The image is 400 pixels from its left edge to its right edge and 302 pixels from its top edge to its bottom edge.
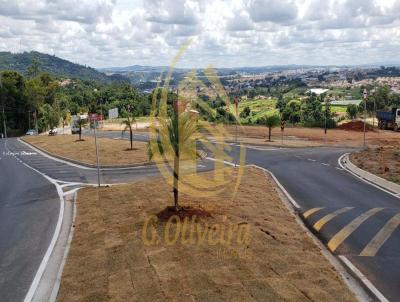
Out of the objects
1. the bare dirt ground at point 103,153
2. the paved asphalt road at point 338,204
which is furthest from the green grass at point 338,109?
the bare dirt ground at point 103,153

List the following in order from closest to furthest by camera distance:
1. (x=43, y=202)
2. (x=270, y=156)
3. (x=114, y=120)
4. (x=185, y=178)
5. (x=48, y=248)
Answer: (x=48, y=248), (x=43, y=202), (x=185, y=178), (x=270, y=156), (x=114, y=120)

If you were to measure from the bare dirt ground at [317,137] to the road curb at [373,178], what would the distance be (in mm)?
19149

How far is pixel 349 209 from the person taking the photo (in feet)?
78.8

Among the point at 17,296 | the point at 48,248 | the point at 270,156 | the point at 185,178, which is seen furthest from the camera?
the point at 270,156

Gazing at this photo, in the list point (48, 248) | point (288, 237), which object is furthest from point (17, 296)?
point (288, 237)

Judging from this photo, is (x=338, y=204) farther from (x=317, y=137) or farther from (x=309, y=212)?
(x=317, y=137)

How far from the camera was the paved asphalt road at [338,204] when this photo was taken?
16.1 metres

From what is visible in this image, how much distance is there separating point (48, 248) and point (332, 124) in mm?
74340

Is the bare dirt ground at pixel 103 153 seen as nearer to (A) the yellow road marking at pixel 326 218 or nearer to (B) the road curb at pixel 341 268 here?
(B) the road curb at pixel 341 268

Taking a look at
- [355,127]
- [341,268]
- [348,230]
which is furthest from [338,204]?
[355,127]

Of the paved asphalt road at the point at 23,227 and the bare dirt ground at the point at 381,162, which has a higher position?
the paved asphalt road at the point at 23,227

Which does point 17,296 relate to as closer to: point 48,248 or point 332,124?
point 48,248

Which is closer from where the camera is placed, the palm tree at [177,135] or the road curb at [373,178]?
the palm tree at [177,135]

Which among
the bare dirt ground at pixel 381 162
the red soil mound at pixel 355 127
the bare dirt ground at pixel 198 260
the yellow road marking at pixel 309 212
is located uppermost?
the bare dirt ground at pixel 198 260
